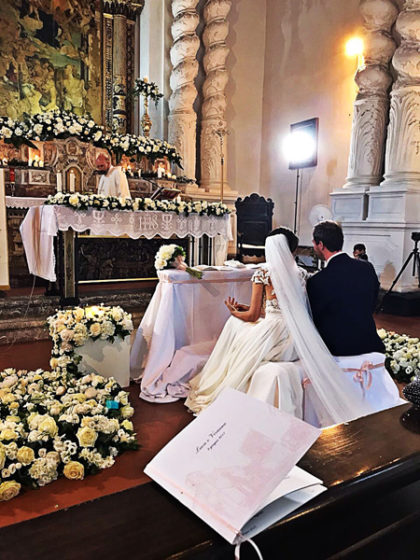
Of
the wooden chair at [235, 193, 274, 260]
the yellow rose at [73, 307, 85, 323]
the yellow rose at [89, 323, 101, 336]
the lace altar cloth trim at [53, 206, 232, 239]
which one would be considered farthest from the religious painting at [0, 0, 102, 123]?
the yellow rose at [89, 323, 101, 336]

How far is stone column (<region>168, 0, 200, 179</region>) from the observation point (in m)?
10.4

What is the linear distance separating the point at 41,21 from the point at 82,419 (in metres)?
9.89

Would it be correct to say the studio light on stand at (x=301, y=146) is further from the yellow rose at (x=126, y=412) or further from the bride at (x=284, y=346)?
the yellow rose at (x=126, y=412)

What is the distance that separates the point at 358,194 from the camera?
8781 mm

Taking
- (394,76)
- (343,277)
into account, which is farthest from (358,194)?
(343,277)

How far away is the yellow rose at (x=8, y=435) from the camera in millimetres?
2756

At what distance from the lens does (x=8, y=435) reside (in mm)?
2766

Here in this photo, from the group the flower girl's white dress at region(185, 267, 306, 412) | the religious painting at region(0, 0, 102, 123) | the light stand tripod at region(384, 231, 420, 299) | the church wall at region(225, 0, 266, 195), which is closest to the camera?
the flower girl's white dress at region(185, 267, 306, 412)

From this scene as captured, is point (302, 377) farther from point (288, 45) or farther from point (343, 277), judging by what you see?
point (288, 45)

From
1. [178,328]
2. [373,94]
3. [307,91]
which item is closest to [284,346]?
[178,328]

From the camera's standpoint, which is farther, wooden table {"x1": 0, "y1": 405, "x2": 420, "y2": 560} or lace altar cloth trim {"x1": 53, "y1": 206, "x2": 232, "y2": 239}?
lace altar cloth trim {"x1": 53, "y1": 206, "x2": 232, "y2": 239}

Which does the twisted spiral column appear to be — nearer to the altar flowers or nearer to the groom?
the altar flowers

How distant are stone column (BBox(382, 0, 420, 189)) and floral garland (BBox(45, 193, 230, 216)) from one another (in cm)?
335

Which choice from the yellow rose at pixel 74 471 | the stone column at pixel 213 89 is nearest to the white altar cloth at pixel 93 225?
the yellow rose at pixel 74 471
